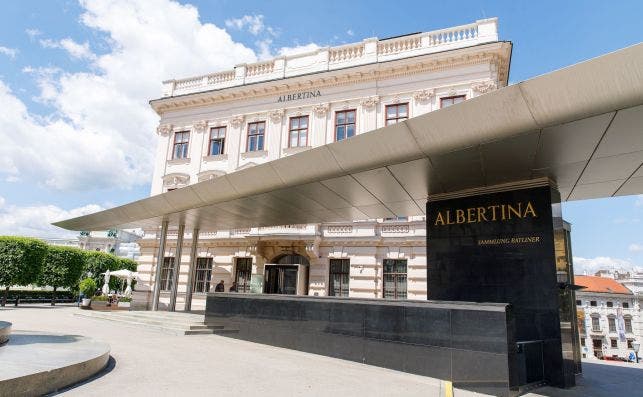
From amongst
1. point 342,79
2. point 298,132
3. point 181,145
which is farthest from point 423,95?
point 181,145

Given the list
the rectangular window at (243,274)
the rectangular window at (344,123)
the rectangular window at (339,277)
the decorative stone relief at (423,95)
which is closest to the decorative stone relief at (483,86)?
the decorative stone relief at (423,95)

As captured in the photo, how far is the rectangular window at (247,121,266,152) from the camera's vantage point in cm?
2786

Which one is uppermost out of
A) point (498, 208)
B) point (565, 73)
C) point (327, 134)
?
point (327, 134)

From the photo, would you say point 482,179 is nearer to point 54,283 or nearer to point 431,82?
point 431,82

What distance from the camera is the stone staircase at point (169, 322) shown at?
48.2ft

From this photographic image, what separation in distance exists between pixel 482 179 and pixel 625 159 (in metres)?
2.84

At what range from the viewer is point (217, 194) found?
14.1 meters

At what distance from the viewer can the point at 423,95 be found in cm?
2383

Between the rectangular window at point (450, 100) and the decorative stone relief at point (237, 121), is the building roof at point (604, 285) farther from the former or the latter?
the decorative stone relief at point (237, 121)

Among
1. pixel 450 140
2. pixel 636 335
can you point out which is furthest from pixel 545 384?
pixel 636 335

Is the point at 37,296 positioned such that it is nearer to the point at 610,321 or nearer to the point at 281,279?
the point at 281,279

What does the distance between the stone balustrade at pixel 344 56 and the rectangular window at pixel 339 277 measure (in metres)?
12.0

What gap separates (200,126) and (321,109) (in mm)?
9205

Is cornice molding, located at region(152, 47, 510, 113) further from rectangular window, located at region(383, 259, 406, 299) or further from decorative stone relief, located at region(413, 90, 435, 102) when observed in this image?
rectangular window, located at region(383, 259, 406, 299)
